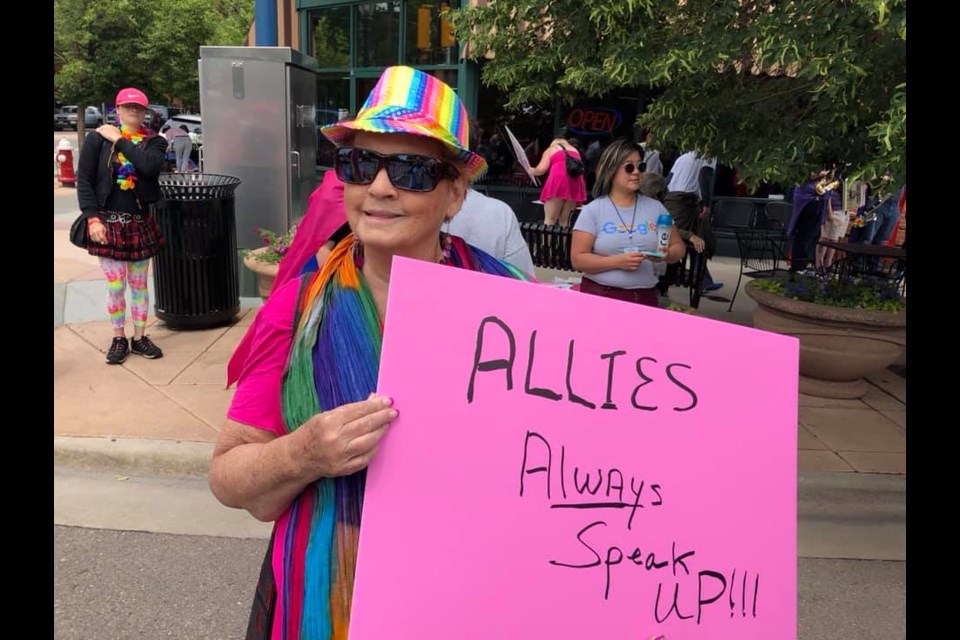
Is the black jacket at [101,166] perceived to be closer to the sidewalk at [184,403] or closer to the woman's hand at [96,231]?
the woman's hand at [96,231]

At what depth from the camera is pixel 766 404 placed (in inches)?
52.9

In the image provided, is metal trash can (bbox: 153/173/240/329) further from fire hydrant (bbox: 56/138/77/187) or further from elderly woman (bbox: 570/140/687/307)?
fire hydrant (bbox: 56/138/77/187)

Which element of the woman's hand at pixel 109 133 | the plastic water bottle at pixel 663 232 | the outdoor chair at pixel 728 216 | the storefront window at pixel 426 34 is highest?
the storefront window at pixel 426 34

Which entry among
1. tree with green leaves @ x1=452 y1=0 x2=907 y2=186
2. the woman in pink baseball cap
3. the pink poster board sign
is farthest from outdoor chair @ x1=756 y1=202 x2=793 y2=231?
the pink poster board sign

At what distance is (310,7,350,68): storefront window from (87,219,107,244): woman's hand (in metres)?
9.09

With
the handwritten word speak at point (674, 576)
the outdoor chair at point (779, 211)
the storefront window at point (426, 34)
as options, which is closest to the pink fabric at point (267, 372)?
the handwritten word speak at point (674, 576)

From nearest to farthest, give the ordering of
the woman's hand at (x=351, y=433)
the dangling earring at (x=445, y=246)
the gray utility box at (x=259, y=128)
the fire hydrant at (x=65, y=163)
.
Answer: the woman's hand at (x=351, y=433)
the dangling earring at (x=445, y=246)
the gray utility box at (x=259, y=128)
the fire hydrant at (x=65, y=163)

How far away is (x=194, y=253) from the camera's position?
6219mm

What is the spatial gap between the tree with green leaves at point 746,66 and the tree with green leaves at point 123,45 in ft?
64.5

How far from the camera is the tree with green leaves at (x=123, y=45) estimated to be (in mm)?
21062

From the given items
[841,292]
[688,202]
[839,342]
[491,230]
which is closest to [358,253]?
[491,230]

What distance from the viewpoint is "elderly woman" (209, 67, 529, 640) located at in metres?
1.32

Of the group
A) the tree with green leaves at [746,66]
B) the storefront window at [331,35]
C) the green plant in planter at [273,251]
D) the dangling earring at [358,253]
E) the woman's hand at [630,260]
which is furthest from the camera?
the storefront window at [331,35]

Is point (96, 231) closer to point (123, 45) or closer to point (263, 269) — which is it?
point (263, 269)
